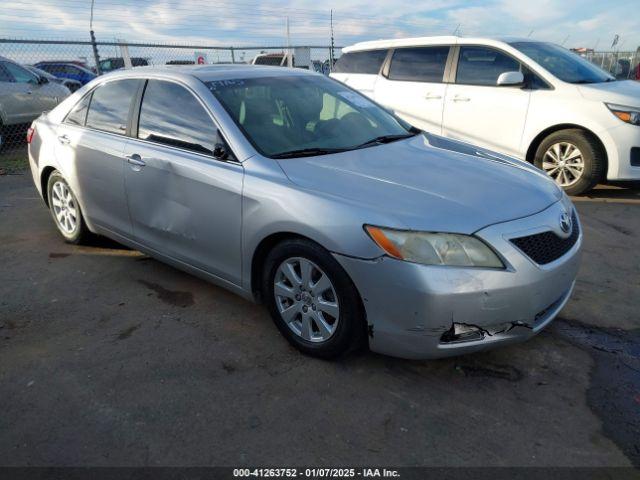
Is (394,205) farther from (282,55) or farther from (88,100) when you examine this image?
(282,55)

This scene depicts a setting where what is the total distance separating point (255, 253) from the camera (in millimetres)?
2928

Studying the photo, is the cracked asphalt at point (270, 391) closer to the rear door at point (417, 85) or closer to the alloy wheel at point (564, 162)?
the alloy wheel at point (564, 162)

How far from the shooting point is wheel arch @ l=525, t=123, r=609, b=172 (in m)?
5.70

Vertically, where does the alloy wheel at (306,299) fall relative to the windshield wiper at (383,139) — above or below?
below

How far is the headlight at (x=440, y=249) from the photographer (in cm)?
237

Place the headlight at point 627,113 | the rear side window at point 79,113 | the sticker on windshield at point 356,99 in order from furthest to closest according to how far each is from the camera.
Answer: the headlight at point 627,113 → the rear side window at point 79,113 → the sticker on windshield at point 356,99

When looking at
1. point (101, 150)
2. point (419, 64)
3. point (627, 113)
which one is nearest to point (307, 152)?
point (101, 150)

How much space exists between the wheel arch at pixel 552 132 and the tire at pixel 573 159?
2cm

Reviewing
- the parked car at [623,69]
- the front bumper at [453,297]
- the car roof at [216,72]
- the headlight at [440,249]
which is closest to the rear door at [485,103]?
the car roof at [216,72]

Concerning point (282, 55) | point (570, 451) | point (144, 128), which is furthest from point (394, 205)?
point (282, 55)

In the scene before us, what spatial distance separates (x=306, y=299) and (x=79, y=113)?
109 inches

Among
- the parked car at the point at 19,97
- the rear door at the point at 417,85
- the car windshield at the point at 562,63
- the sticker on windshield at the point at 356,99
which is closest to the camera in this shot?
the sticker on windshield at the point at 356,99

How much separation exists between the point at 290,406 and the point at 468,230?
1189 mm

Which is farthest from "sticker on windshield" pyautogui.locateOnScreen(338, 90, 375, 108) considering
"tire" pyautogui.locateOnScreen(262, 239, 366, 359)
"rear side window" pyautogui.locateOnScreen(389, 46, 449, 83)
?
"rear side window" pyautogui.locateOnScreen(389, 46, 449, 83)
